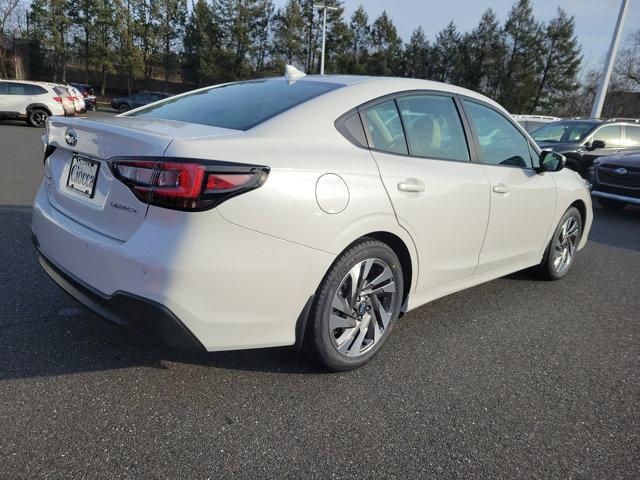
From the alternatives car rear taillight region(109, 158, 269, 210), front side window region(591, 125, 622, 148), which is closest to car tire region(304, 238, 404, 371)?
car rear taillight region(109, 158, 269, 210)

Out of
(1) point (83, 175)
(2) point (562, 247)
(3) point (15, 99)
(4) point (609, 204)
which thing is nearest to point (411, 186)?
(1) point (83, 175)

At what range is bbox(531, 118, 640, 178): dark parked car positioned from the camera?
987 centimetres

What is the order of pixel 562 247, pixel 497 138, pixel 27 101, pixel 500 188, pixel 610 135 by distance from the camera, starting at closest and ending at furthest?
pixel 500 188 → pixel 497 138 → pixel 562 247 → pixel 610 135 → pixel 27 101

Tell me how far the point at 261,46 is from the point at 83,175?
52229mm

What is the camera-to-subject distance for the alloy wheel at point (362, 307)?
100 inches

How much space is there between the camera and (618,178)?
8203 millimetres

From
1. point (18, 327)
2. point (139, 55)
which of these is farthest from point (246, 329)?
point (139, 55)

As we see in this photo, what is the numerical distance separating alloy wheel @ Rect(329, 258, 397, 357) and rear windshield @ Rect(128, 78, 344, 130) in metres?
0.91

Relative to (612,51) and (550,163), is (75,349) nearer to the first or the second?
(550,163)

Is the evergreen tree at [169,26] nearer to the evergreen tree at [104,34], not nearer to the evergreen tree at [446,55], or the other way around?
the evergreen tree at [104,34]

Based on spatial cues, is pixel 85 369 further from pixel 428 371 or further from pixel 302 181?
pixel 428 371

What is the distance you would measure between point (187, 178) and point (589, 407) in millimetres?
2265

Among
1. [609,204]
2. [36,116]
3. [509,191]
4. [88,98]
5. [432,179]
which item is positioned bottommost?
[36,116]

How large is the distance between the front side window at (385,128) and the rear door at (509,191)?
0.77m
